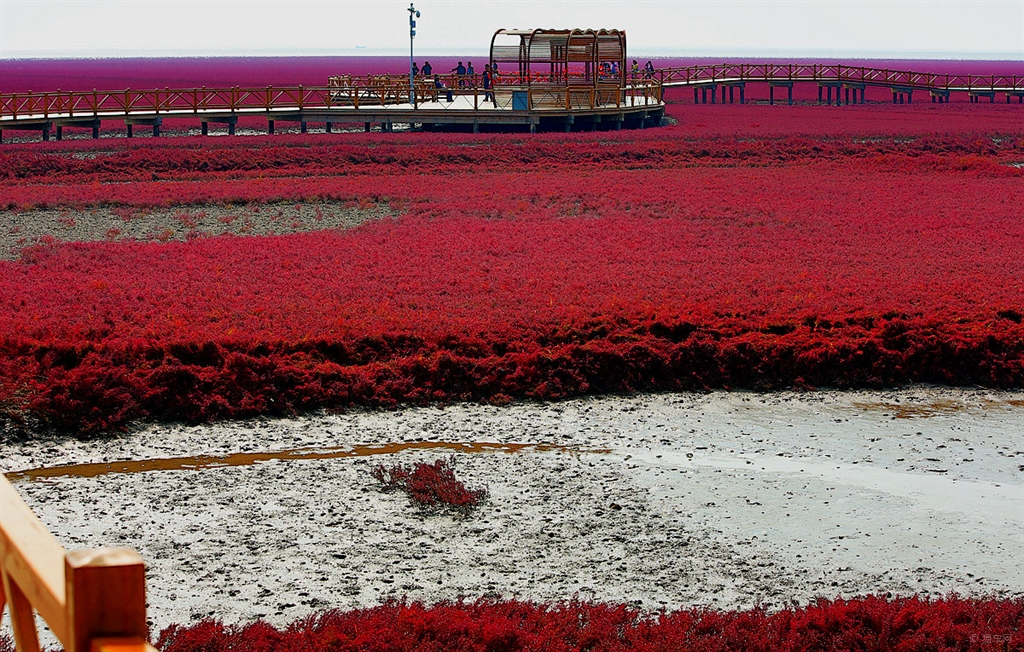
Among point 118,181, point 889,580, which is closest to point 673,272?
point 889,580

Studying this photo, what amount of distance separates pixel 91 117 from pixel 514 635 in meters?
36.7

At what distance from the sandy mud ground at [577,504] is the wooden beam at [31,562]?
5.38m

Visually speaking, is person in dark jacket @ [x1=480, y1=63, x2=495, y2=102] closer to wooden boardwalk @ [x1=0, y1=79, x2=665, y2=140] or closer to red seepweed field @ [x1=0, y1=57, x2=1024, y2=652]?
wooden boardwalk @ [x1=0, y1=79, x2=665, y2=140]

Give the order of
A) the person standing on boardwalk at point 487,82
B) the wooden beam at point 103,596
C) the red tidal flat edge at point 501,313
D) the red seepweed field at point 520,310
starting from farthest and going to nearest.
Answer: the person standing on boardwalk at point 487,82 → the red tidal flat edge at point 501,313 → the red seepweed field at point 520,310 → the wooden beam at point 103,596

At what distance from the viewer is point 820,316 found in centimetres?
1462

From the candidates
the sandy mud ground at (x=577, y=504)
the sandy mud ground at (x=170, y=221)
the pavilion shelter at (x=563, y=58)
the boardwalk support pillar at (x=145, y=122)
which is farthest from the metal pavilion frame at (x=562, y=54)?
the sandy mud ground at (x=577, y=504)

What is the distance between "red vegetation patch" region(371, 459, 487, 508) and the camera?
927cm

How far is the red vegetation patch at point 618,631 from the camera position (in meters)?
6.32

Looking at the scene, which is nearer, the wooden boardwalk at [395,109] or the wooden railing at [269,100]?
the wooden railing at [269,100]

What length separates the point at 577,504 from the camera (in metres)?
9.30

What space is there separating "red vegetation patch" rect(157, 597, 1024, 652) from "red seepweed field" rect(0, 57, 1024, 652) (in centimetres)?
2

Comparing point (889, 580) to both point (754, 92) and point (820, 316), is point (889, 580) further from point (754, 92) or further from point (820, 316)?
point (754, 92)

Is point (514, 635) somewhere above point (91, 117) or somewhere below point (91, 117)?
below

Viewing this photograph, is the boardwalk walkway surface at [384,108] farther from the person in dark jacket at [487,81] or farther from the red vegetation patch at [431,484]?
the red vegetation patch at [431,484]
